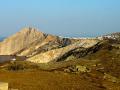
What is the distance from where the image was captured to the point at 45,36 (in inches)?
5012

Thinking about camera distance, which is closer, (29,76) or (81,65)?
(29,76)

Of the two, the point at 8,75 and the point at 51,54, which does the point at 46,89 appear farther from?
the point at 51,54

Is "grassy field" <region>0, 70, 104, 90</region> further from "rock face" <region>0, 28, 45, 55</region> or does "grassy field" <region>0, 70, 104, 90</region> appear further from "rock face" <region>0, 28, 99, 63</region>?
"rock face" <region>0, 28, 45, 55</region>

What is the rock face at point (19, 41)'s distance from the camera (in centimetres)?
13200

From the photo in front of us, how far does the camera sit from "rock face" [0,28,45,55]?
132 m

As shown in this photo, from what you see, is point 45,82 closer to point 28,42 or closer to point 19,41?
point 28,42

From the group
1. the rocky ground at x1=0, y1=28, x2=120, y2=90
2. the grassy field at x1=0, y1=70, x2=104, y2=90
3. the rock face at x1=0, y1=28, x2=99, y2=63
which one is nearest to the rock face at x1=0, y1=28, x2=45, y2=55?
the rock face at x1=0, y1=28, x2=99, y2=63

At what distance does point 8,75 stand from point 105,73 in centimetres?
1002

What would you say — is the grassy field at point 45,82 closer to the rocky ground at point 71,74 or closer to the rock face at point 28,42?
the rocky ground at point 71,74

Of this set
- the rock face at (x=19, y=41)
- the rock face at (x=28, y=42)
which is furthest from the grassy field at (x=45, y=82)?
the rock face at (x=19, y=41)

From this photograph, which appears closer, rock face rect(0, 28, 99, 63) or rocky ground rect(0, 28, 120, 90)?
rocky ground rect(0, 28, 120, 90)

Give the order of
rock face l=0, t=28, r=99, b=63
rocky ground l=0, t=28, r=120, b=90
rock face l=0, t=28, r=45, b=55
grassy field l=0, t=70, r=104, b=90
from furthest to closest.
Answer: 1. rock face l=0, t=28, r=45, b=55
2. rock face l=0, t=28, r=99, b=63
3. rocky ground l=0, t=28, r=120, b=90
4. grassy field l=0, t=70, r=104, b=90

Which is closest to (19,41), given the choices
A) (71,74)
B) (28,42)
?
(28,42)

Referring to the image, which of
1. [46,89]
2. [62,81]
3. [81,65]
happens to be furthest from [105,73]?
[46,89]
